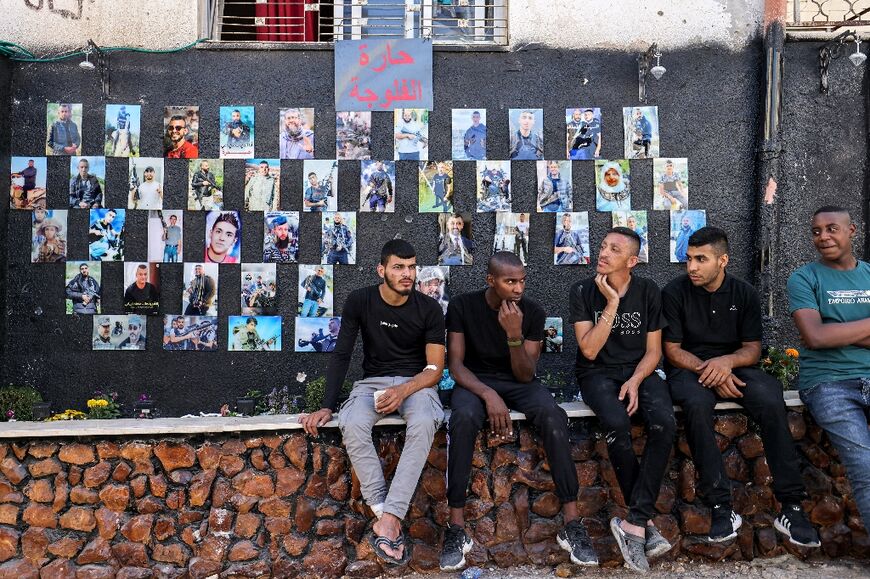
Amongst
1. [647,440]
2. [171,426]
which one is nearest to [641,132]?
[647,440]

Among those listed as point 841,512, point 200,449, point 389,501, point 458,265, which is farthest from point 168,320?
point 841,512

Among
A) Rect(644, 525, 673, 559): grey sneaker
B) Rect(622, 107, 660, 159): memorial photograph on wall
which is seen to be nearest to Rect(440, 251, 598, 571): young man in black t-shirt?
Rect(644, 525, 673, 559): grey sneaker

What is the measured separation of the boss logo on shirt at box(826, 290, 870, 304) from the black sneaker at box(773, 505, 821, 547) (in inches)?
50.0

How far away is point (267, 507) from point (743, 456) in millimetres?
2907

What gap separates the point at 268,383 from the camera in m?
5.88

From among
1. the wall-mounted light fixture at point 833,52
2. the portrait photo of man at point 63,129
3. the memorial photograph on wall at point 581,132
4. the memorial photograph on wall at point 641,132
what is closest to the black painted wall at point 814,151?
the wall-mounted light fixture at point 833,52

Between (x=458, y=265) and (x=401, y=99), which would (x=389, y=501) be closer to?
(x=458, y=265)

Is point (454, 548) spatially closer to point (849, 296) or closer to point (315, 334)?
point (315, 334)

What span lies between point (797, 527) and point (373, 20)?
16.5ft

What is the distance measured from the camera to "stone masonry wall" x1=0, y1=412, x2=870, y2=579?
3992mm

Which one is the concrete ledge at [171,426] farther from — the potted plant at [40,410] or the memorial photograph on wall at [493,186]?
the memorial photograph on wall at [493,186]

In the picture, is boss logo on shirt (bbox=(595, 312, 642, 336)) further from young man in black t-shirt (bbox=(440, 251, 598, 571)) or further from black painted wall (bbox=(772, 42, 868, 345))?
black painted wall (bbox=(772, 42, 868, 345))

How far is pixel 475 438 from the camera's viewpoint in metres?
3.99

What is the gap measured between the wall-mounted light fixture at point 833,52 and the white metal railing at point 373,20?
2695 millimetres
